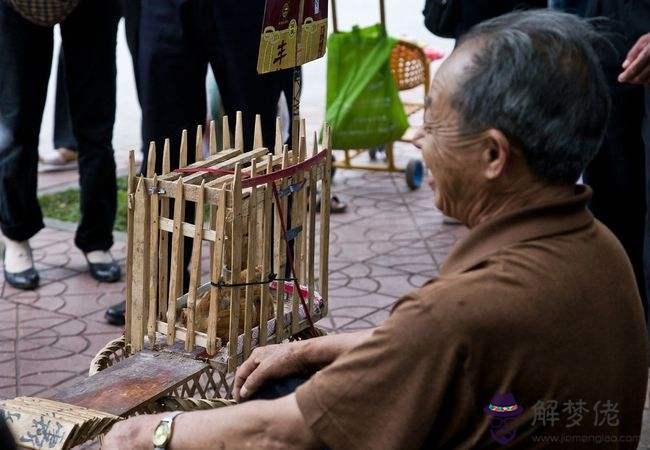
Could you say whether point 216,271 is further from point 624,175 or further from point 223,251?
point 624,175

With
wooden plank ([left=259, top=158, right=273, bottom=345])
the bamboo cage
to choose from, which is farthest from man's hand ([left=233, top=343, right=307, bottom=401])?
wooden plank ([left=259, top=158, right=273, bottom=345])

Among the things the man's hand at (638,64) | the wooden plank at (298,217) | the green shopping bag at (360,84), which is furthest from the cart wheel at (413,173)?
the wooden plank at (298,217)

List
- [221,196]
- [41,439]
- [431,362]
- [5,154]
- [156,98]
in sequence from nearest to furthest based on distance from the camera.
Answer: [431,362] → [41,439] → [221,196] → [156,98] → [5,154]

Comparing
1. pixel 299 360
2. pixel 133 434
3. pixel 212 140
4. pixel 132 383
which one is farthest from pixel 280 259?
pixel 133 434

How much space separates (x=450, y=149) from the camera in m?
1.78

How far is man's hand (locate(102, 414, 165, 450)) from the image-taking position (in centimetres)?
200

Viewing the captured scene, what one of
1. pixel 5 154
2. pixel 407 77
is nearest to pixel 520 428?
pixel 5 154

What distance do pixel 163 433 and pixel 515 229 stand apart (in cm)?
74

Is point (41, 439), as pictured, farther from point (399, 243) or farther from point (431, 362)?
point (399, 243)

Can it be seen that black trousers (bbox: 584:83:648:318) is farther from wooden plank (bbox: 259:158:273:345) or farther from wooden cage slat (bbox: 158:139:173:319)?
wooden cage slat (bbox: 158:139:173:319)

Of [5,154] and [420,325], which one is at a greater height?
[420,325]

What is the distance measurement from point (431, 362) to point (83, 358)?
2.59 meters

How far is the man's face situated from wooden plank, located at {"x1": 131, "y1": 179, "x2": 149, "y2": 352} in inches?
43.0

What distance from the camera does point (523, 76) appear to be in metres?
1.66
